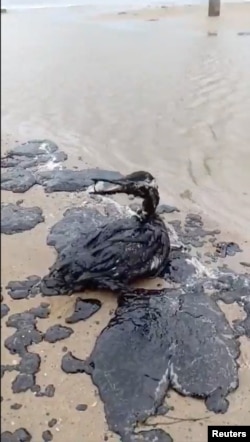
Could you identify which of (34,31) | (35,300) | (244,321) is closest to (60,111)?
(35,300)

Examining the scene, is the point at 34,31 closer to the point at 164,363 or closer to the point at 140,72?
the point at 140,72

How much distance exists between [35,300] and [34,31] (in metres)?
11.8

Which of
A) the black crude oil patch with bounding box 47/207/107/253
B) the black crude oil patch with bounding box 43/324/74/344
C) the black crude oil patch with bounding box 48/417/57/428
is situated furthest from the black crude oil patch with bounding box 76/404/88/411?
the black crude oil patch with bounding box 47/207/107/253

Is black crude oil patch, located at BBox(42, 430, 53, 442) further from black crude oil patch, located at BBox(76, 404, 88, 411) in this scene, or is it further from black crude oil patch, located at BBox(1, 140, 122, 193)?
black crude oil patch, located at BBox(1, 140, 122, 193)

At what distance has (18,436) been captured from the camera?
2.97m

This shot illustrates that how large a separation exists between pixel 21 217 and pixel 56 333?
5.76ft

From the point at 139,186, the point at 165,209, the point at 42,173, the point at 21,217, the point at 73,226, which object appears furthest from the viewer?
the point at 42,173

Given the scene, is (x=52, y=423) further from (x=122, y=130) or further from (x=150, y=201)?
(x=122, y=130)

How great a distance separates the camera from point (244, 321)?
3912 millimetres

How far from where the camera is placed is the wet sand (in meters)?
3.20

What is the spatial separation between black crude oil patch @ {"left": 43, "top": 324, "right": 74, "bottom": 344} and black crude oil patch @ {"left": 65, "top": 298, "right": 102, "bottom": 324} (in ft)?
0.28

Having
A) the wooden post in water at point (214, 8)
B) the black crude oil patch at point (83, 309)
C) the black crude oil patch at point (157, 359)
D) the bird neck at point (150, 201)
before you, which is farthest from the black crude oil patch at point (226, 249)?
the wooden post in water at point (214, 8)

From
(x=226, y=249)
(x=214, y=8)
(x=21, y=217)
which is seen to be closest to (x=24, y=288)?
(x=21, y=217)

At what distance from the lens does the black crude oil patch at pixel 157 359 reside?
320 centimetres
